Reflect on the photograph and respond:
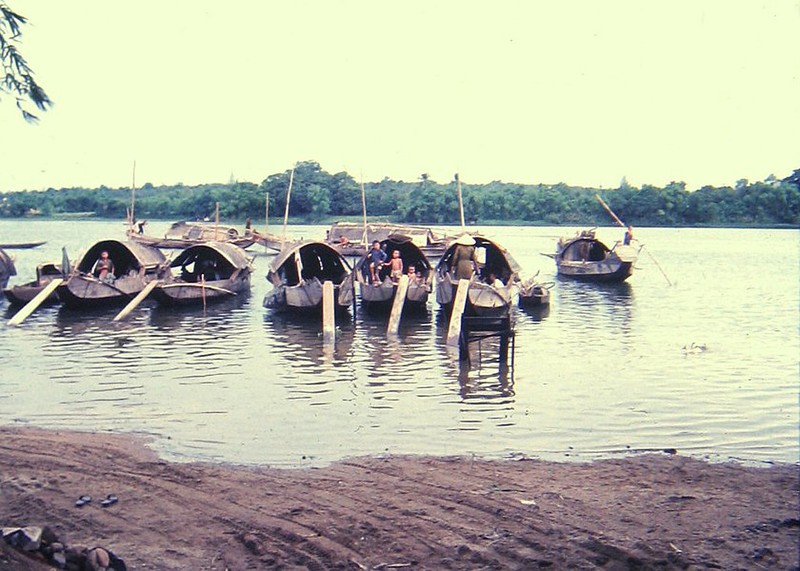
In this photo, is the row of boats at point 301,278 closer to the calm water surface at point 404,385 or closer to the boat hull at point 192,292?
the boat hull at point 192,292

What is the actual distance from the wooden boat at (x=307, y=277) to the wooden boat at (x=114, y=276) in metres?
3.65

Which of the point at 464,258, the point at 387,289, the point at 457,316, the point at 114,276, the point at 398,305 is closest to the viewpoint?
the point at 457,316

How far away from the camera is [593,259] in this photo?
111 ft

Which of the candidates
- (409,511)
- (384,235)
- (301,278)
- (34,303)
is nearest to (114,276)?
(34,303)

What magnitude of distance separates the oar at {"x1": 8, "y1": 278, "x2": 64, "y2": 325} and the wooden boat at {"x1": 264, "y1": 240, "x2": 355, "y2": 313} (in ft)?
17.1

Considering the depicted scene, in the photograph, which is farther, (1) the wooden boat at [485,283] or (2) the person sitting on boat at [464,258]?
(2) the person sitting on boat at [464,258]

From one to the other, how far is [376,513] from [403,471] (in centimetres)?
129

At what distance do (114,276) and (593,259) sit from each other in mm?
19587

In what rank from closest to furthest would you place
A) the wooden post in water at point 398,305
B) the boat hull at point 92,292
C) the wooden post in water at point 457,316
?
the wooden post in water at point 457,316, the wooden post in water at point 398,305, the boat hull at point 92,292

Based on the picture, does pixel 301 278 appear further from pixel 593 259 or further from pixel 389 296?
pixel 593 259

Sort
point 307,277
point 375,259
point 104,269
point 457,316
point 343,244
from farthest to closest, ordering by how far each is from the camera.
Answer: point 343,244
point 307,277
point 104,269
point 375,259
point 457,316

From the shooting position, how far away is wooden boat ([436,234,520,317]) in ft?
56.7

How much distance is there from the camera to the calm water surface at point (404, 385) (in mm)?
8953

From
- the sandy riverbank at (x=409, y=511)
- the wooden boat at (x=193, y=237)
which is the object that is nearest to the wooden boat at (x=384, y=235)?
the wooden boat at (x=193, y=237)
